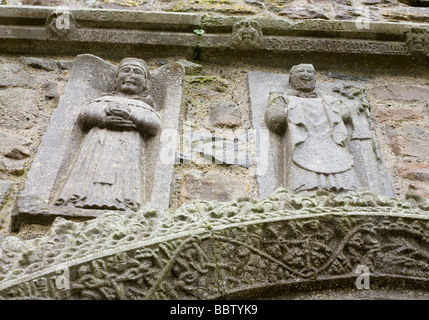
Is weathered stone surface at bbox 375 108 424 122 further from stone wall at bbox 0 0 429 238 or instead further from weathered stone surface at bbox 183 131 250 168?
weathered stone surface at bbox 183 131 250 168

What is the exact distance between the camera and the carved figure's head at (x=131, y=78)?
3547mm

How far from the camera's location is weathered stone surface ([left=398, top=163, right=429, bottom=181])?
320 centimetres

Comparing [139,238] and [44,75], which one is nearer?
[139,238]

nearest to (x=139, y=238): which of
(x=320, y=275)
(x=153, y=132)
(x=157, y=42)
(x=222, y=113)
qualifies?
(x=320, y=275)

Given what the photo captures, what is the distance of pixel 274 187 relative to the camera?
117 inches

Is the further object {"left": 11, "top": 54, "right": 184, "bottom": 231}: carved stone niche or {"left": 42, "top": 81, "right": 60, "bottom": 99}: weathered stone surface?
{"left": 42, "top": 81, "right": 60, "bottom": 99}: weathered stone surface

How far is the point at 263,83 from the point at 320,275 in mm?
1977

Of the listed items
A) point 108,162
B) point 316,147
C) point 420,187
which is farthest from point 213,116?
point 420,187

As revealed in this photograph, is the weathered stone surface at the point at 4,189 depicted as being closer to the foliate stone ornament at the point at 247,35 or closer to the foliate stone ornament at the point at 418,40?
the foliate stone ornament at the point at 247,35

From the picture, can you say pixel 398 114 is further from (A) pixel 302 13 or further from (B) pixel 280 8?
(B) pixel 280 8

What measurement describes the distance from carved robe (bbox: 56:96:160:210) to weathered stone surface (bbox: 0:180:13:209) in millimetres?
330

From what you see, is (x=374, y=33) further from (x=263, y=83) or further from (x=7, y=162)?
(x=7, y=162)

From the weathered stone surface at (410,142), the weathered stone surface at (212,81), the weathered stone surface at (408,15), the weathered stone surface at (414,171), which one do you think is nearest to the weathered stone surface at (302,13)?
the weathered stone surface at (408,15)

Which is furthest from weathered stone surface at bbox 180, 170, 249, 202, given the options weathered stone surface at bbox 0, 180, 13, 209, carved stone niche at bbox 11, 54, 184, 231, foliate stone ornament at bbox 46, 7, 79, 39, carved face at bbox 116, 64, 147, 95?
foliate stone ornament at bbox 46, 7, 79, 39
